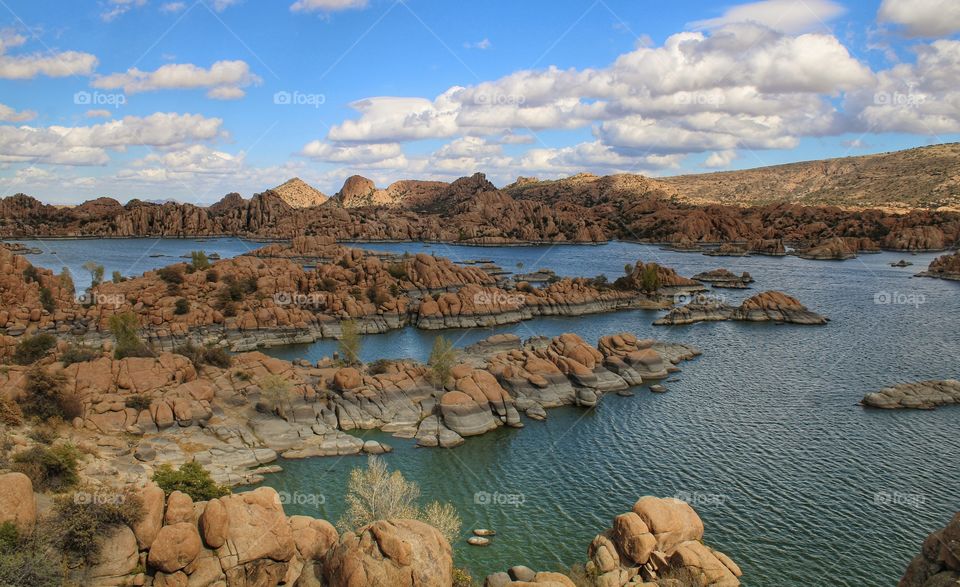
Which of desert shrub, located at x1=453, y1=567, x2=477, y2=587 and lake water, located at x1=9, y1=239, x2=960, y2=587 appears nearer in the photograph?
desert shrub, located at x1=453, y1=567, x2=477, y2=587

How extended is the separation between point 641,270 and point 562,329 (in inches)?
1251

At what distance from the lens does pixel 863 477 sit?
1437 inches

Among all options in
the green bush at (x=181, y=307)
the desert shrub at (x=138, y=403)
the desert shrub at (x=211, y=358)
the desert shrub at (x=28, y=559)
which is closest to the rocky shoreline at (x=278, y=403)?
the desert shrub at (x=138, y=403)

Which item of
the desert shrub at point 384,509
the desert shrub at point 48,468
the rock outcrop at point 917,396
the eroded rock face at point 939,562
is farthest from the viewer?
the rock outcrop at point 917,396

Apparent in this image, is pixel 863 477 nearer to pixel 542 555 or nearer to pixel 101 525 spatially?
pixel 542 555

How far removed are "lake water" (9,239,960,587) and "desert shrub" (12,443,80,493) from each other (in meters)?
10.0

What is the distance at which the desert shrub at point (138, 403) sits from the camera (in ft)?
132

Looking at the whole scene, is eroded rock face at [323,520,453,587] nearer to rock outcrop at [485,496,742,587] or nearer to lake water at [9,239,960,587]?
rock outcrop at [485,496,742,587]

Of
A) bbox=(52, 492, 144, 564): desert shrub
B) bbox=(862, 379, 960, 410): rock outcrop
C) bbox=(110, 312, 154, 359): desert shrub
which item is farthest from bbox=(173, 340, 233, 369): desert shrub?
bbox=(862, 379, 960, 410): rock outcrop

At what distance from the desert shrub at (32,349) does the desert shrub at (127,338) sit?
4.77 metres

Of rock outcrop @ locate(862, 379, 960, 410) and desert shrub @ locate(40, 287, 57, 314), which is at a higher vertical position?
desert shrub @ locate(40, 287, 57, 314)

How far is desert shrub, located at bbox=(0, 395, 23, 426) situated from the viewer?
110 feet

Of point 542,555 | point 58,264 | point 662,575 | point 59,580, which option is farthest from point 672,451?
point 58,264

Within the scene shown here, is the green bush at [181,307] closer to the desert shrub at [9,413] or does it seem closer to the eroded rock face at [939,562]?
the desert shrub at [9,413]
